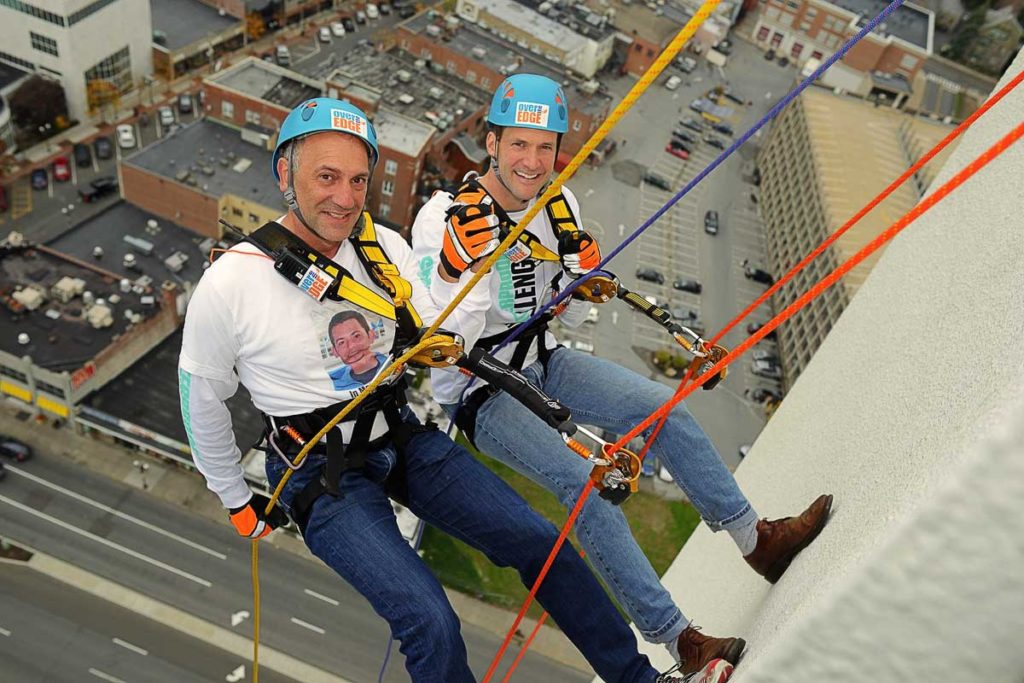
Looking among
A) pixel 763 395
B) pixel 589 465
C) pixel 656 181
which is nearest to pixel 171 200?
pixel 656 181

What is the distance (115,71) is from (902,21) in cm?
4241

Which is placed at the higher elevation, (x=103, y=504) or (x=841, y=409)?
(x=841, y=409)

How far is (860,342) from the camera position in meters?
5.04

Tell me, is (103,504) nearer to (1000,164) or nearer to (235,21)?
(1000,164)

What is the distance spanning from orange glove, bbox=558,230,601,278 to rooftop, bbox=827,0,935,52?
1891 inches

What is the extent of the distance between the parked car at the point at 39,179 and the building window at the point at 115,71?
4.45 meters

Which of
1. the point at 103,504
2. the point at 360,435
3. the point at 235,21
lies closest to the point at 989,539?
the point at 360,435

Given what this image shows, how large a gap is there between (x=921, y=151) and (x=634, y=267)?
14.2 meters

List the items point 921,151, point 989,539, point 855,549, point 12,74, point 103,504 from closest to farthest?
point 989,539 < point 855,549 < point 103,504 < point 12,74 < point 921,151

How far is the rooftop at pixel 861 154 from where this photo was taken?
30750 mm

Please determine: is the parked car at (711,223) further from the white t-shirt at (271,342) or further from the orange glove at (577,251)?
the white t-shirt at (271,342)

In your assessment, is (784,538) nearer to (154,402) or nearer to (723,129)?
(154,402)

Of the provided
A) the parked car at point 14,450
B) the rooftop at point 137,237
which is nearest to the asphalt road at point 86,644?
the parked car at point 14,450

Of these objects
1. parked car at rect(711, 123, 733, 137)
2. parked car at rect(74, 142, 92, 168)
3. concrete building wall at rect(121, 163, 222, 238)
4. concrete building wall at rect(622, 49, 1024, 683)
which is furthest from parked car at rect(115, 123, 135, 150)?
concrete building wall at rect(622, 49, 1024, 683)
